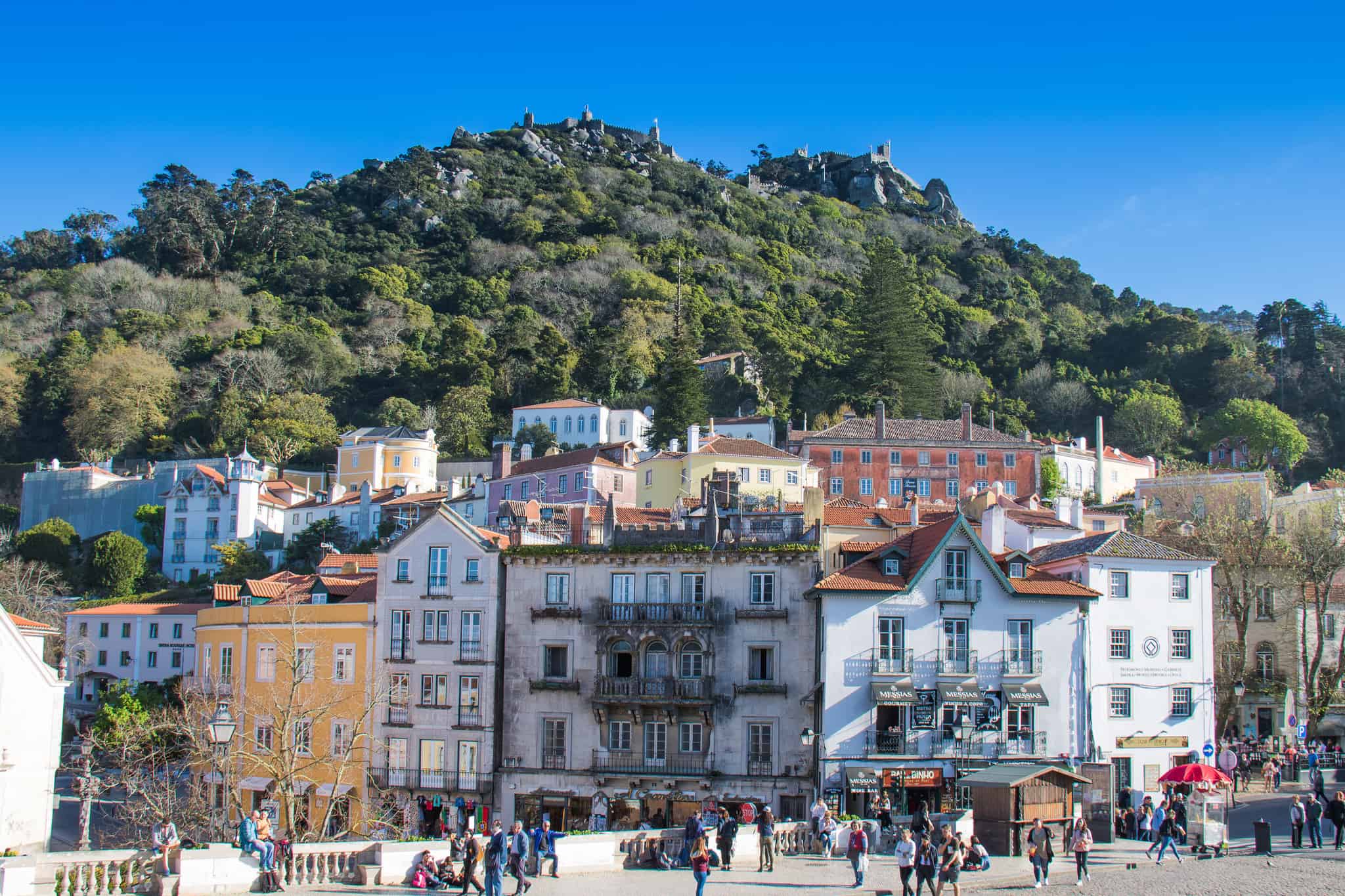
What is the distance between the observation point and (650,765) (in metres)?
38.5

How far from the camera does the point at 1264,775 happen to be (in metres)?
39.1

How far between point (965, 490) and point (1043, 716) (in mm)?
38265

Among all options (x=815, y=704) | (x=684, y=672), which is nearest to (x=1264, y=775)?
(x=815, y=704)

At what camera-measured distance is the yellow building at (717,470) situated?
7050 centimetres

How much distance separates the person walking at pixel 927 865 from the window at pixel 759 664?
16.1m

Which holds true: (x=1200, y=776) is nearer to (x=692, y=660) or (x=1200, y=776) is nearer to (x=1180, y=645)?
(x=1180, y=645)

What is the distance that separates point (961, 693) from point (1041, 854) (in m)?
13.6

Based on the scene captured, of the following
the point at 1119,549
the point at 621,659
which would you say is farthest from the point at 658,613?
the point at 1119,549

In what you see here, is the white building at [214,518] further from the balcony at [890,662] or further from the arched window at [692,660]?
the balcony at [890,662]

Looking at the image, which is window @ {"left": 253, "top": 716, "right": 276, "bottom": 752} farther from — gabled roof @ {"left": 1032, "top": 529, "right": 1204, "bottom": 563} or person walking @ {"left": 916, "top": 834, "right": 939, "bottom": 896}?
person walking @ {"left": 916, "top": 834, "right": 939, "bottom": 896}

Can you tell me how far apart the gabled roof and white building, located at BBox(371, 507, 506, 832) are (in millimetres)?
17576

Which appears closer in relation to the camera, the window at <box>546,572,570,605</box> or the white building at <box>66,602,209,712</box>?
the window at <box>546,572,570,605</box>

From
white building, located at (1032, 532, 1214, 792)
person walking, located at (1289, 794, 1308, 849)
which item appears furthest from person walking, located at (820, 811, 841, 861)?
white building, located at (1032, 532, 1214, 792)

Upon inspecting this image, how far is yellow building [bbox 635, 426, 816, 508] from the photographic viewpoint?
70.5m
